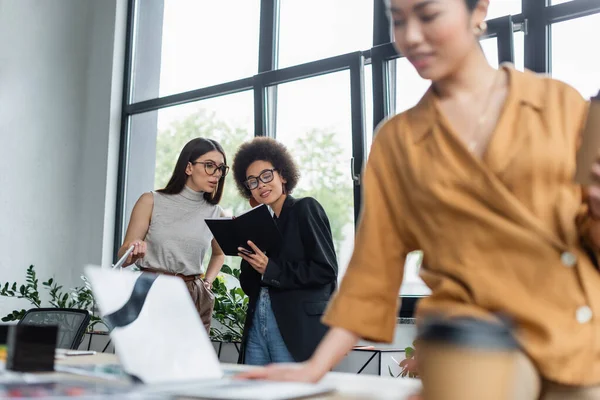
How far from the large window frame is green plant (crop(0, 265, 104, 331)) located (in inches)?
21.3

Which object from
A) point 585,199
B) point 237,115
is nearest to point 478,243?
point 585,199

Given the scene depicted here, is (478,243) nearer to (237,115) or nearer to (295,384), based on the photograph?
(295,384)

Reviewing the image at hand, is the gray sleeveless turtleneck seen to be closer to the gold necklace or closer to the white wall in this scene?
the white wall

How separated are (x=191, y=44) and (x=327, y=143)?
1791 mm

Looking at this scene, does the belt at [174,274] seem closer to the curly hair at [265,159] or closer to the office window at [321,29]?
the curly hair at [265,159]

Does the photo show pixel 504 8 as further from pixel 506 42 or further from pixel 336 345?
pixel 336 345

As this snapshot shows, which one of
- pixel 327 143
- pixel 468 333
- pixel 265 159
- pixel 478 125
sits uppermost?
pixel 327 143

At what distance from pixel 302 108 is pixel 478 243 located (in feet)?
12.6

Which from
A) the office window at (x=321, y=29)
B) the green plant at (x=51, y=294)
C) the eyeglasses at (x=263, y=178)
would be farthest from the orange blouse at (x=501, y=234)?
the green plant at (x=51, y=294)

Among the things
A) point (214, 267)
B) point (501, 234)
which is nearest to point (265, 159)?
point (214, 267)

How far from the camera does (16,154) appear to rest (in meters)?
5.63

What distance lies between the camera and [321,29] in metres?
4.59

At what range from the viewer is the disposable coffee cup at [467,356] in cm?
50

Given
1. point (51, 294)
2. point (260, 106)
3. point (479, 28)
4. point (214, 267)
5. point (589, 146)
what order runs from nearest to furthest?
1. point (589, 146)
2. point (479, 28)
3. point (214, 267)
4. point (260, 106)
5. point (51, 294)
